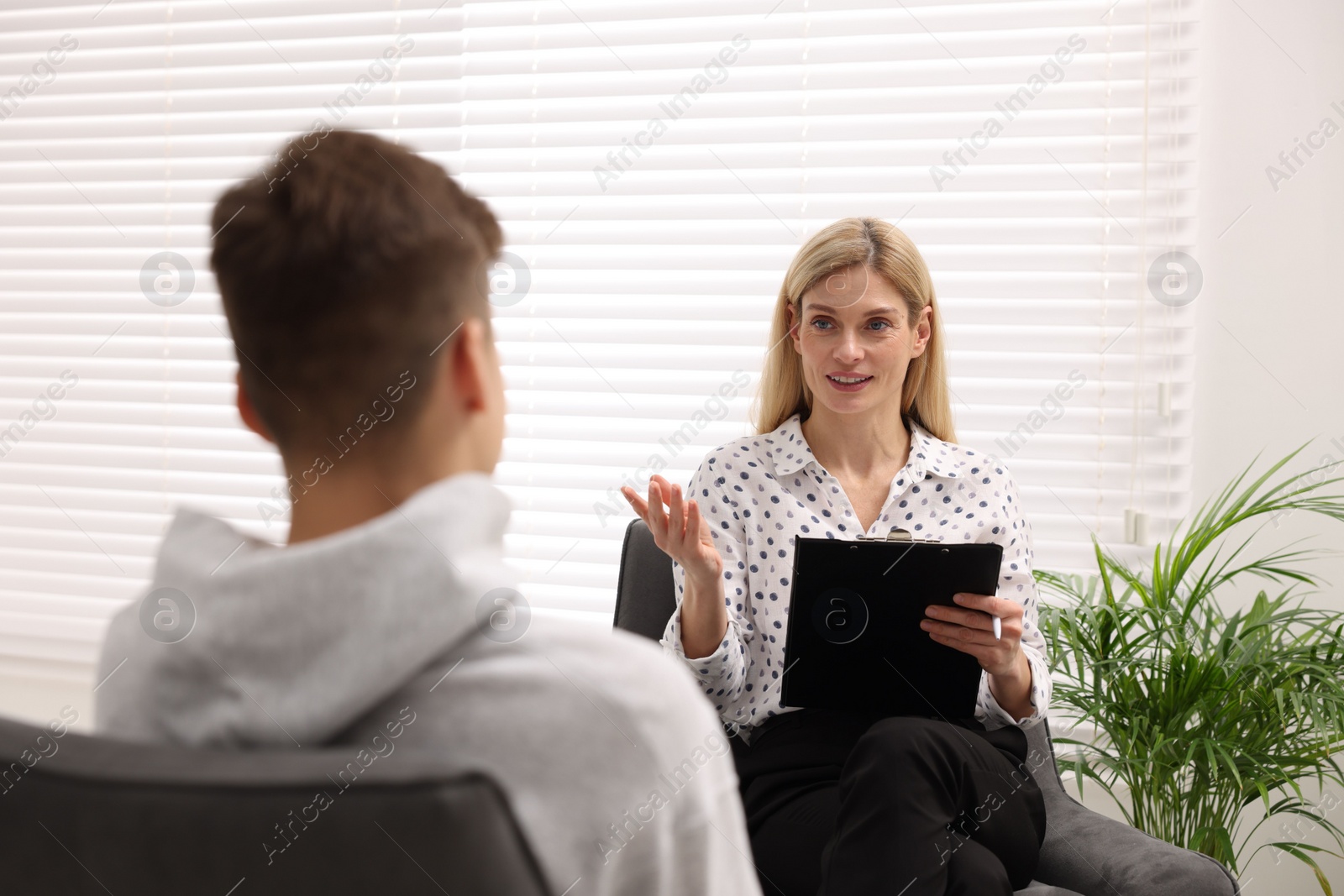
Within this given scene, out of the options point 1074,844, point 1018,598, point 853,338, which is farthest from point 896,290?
point 1074,844

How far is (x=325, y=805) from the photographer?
0.47 metres

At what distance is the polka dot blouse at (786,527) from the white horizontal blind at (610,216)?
54cm

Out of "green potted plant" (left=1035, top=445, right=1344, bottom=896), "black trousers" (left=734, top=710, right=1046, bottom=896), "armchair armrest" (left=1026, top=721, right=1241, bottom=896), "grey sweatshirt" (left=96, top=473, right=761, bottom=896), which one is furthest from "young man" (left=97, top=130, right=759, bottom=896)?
"green potted plant" (left=1035, top=445, right=1344, bottom=896)

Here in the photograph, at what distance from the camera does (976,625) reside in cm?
155

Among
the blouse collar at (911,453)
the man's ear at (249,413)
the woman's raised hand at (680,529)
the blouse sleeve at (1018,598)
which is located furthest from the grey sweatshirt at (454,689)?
the blouse collar at (911,453)

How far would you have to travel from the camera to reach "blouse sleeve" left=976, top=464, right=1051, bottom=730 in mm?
1729

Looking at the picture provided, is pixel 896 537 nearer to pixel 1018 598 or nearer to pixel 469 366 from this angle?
pixel 1018 598

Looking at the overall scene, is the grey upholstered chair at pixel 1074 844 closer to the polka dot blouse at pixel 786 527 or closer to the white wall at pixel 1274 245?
the polka dot blouse at pixel 786 527

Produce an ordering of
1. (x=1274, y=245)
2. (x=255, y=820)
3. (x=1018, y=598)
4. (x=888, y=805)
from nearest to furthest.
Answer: (x=255, y=820)
(x=888, y=805)
(x=1018, y=598)
(x=1274, y=245)

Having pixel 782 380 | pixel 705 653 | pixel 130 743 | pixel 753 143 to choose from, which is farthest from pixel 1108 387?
pixel 130 743

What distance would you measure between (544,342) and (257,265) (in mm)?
2070

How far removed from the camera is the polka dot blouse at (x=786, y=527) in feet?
5.76

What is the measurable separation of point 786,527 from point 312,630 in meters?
1.39

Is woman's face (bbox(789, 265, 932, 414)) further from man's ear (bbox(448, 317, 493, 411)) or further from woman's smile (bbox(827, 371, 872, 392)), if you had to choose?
man's ear (bbox(448, 317, 493, 411))
